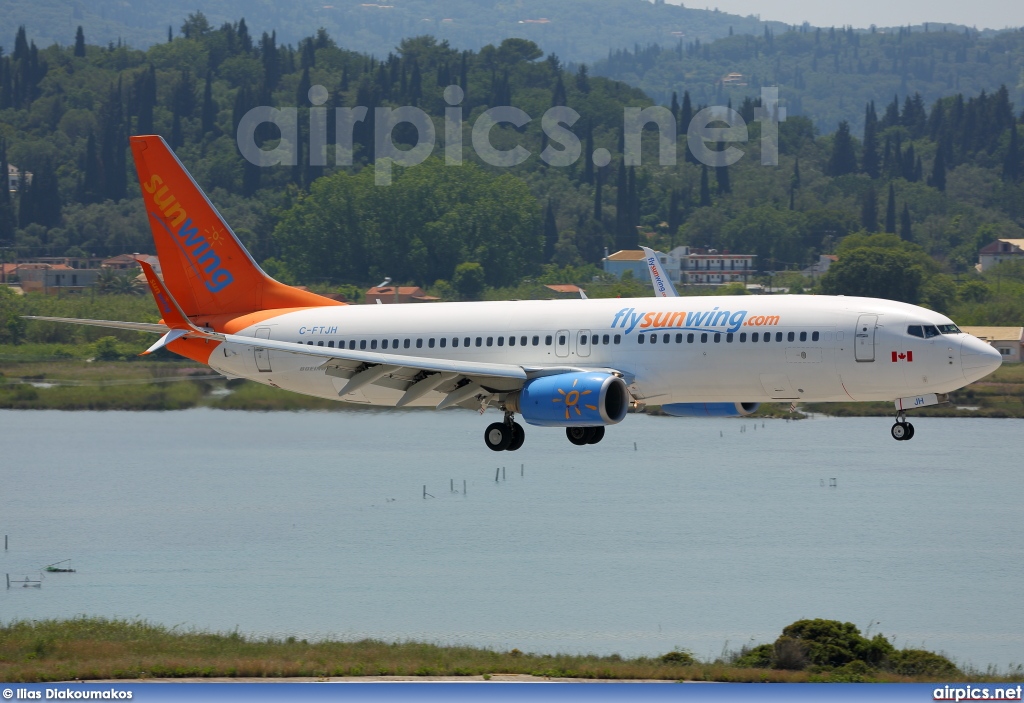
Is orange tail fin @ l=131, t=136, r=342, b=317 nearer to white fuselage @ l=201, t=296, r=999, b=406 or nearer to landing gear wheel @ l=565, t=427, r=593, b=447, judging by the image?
white fuselage @ l=201, t=296, r=999, b=406

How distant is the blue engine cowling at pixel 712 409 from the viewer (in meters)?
55.1

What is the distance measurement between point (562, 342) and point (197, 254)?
17.1m

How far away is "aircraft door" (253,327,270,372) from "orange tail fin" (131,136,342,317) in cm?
185

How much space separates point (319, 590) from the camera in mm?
90438

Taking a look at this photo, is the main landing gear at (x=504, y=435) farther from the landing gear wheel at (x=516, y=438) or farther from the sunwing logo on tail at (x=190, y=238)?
the sunwing logo on tail at (x=190, y=238)

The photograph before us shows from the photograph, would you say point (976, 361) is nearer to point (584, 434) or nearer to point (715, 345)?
point (715, 345)

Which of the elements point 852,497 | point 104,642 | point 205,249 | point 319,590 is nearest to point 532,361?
point 205,249

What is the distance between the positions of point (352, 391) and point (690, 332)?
13290mm

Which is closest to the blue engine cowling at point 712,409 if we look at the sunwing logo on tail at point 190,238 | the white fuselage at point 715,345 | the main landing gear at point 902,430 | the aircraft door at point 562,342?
the white fuselage at point 715,345

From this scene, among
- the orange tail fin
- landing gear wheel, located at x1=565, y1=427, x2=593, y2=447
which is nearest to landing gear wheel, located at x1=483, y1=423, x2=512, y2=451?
landing gear wheel, located at x1=565, y1=427, x2=593, y2=447

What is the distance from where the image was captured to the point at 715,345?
52.0 m

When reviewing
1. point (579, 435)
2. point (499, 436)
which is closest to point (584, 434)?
point (579, 435)

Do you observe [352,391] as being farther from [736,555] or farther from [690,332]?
[736,555]

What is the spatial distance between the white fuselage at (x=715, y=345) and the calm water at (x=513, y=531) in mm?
24821
